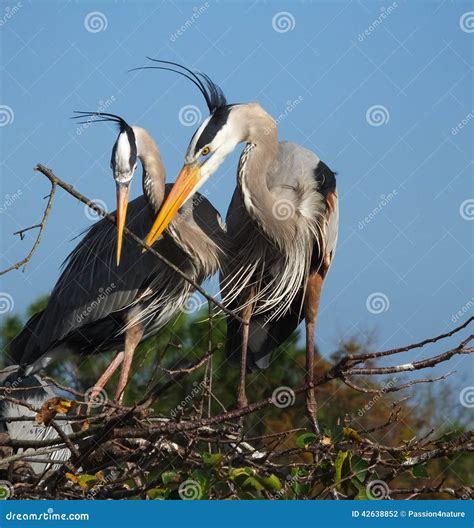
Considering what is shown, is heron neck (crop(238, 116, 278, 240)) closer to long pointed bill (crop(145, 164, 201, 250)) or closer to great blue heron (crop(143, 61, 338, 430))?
great blue heron (crop(143, 61, 338, 430))

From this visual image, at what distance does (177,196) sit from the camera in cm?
467

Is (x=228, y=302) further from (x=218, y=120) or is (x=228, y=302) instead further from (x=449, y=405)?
(x=449, y=405)

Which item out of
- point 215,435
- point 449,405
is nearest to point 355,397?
point 449,405

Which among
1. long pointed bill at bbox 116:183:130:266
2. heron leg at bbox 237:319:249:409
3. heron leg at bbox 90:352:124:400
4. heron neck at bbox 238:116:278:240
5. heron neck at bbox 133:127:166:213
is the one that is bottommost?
heron leg at bbox 90:352:124:400

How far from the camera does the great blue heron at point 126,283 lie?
16.6 feet

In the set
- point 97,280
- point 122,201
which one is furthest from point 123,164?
point 97,280

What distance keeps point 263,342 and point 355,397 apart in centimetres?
530

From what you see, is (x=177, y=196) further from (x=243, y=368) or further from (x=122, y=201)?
(x=243, y=368)

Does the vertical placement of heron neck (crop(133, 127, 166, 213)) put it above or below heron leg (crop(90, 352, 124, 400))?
above

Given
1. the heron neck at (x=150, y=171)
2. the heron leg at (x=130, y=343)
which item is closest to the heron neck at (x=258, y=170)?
the heron neck at (x=150, y=171)

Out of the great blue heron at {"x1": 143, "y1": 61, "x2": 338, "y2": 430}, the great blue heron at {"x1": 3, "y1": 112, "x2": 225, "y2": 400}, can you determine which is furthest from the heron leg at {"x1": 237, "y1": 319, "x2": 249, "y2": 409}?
the great blue heron at {"x1": 3, "y1": 112, "x2": 225, "y2": 400}

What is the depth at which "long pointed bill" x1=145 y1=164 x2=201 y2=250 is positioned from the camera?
466cm

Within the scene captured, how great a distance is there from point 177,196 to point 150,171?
32 centimetres

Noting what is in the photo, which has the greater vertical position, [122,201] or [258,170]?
[258,170]
